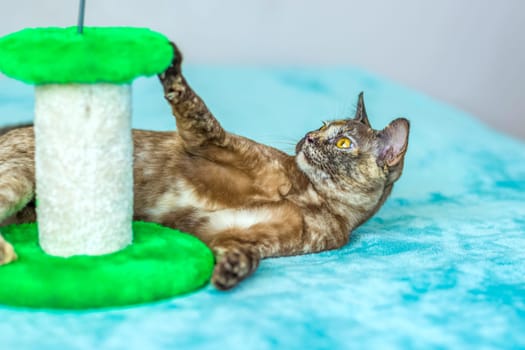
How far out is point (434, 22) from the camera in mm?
4117

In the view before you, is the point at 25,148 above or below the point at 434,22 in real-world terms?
below

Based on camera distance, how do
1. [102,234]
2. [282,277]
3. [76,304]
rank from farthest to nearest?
[282,277]
[102,234]
[76,304]

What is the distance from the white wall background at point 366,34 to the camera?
11.5ft

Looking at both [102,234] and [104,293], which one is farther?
[102,234]

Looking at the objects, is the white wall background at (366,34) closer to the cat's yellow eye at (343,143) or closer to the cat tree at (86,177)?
the cat's yellow eye at (343,143)

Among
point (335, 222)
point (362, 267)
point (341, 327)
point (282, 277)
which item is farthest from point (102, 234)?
point (335, 222)

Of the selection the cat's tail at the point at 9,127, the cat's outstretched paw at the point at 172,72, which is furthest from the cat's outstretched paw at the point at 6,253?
the cat's tail at the point at 9,127

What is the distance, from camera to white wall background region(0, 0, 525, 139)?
3504mm

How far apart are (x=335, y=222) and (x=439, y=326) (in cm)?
64

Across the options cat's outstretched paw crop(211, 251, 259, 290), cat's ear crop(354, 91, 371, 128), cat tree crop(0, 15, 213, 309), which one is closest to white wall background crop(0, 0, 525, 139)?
cat's ear crop(354, 91, 371, 128)

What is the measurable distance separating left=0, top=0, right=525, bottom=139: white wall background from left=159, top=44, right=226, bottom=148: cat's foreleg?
179cm

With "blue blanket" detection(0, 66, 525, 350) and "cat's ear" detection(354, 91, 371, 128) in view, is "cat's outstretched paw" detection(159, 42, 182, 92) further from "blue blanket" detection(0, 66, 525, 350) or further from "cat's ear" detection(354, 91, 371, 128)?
"cat's ear" detection(354, 91, 371, 128)

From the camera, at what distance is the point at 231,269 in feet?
4.77

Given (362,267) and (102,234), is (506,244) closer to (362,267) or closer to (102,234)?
(362,267)
